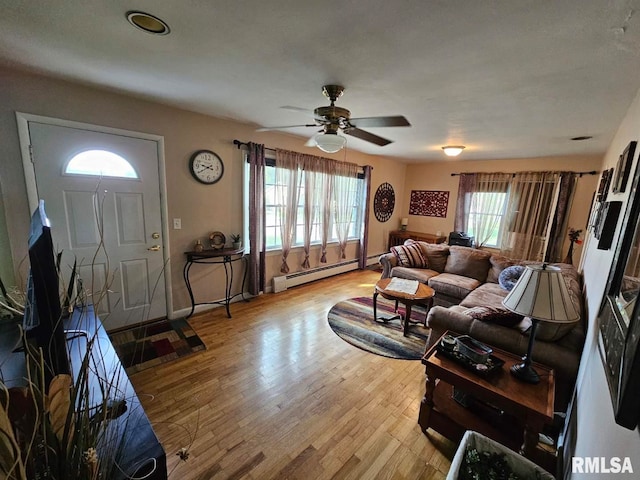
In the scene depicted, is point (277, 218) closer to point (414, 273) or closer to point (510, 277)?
point (414, 273)

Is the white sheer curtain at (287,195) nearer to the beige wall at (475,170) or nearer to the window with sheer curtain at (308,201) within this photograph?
the window with sheer curtain at (308,201)

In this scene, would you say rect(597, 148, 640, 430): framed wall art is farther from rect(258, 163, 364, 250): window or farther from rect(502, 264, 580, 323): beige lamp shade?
rect(258, 163, 364, 250): window

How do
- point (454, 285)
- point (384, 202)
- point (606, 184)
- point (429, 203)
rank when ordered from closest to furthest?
point (606, 184)
point (454, 285)
point (384, 202)
point (429, 203)

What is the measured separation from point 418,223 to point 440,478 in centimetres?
532

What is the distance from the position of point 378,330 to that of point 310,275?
5.71 feet

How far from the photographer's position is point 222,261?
11.2ft

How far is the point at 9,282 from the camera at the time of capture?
222cm

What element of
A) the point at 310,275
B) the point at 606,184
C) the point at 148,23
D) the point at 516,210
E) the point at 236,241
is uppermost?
the point at 148,23

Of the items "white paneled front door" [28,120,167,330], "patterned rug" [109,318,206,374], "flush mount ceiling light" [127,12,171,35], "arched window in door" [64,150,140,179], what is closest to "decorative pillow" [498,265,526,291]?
"patterned rug" [109,318,206,374]

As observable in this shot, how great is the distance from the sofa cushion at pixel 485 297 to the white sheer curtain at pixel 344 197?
2.35 m

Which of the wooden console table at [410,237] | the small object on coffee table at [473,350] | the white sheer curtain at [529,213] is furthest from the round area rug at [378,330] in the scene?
the white sheer curtain at [529,213]

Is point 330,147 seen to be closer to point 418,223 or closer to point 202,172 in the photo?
point 202,172

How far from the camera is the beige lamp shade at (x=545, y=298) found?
4.34 ft

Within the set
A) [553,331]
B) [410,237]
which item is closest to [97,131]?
[553,331]
